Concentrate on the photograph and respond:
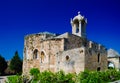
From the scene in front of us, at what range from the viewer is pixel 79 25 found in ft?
103

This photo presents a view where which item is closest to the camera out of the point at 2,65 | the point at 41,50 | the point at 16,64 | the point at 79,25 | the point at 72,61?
the point at 72,61

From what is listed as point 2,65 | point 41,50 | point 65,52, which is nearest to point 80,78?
point 65,52

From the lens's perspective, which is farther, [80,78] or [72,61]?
[72,61]

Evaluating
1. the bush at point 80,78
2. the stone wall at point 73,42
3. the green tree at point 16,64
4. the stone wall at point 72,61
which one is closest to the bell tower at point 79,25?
the stone wall at point 73,42

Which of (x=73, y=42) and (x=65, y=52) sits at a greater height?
(x=73, y=42)

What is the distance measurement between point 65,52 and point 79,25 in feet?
22.1

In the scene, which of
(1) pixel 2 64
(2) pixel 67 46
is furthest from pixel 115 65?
(1) pixel 2 64

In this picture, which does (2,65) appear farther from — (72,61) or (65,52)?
(72,61)

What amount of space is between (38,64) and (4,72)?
44.7ft

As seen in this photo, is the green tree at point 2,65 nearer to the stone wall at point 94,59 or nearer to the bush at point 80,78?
the bush at point 80,78

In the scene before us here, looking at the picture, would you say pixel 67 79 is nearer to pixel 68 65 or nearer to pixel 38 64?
pixel 68 65

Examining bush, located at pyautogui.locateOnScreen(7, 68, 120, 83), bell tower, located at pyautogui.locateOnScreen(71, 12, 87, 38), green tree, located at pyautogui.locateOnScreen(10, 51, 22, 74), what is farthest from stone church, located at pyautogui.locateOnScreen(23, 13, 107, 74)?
green tree, located at pyautogui.locateOnScreen(10, 51, 22, 74)

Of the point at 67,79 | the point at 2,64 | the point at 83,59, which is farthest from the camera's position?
the point at 2,64

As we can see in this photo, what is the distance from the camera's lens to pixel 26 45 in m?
30.8
